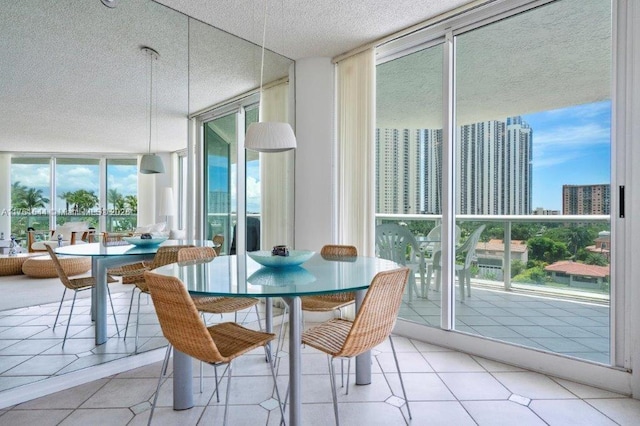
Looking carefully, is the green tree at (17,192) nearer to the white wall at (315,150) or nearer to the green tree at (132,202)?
the green tree at (132,202)

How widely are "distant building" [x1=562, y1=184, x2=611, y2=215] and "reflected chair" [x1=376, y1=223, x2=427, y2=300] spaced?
1382mm

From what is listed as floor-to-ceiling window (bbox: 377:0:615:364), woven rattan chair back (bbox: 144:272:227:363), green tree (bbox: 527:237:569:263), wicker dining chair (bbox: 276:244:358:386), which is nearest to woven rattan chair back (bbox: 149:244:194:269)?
wicker dining chair (bbox: 276:244:358:386)

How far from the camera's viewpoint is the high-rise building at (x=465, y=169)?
3.10 m

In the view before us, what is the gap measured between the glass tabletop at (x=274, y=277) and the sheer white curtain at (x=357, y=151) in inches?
44.2

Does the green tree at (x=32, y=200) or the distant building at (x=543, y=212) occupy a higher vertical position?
the green tree at (x=32, y=200)

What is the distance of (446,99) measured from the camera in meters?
2.96

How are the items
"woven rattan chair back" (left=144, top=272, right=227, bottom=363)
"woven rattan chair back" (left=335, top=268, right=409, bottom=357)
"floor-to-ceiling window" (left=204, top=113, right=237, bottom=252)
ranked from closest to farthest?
"woven rattan chair back" (left=144, top=272, right=227, bottom=363)
"woven rattan chair back" (left=335, top=268, right=409, bottom=357)
"floor-to-ceiling window" (left=204, top=113, right=237, bottom=252)

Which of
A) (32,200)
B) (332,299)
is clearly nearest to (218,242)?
(332,299)

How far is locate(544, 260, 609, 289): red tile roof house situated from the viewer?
2719mm

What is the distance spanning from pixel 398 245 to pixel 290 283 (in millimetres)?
2410

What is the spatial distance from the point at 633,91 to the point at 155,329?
3740 millimetres

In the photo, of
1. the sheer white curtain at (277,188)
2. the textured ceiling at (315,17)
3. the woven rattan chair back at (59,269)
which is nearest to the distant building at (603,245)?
the textured ceiling at (315,17)

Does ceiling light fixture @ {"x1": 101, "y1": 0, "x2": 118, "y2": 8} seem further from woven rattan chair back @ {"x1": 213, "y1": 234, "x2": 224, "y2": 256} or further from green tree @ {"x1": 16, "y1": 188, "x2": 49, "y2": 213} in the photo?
woven rattan chair back @ {"x1": 213, "y1": 234, "x2": 224, "y2": 256}

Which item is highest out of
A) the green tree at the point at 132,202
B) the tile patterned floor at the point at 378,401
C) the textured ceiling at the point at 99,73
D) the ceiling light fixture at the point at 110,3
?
the ceiling light fixture at the point at 110,3
